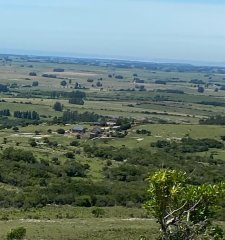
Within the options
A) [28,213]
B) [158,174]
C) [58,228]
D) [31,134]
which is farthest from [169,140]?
[158,174]

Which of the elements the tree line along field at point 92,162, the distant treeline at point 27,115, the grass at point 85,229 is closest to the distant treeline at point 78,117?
the tree line along field at point 92,162

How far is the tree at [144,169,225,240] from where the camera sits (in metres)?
12.5

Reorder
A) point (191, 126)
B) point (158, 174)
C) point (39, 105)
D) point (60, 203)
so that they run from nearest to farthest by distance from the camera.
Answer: point (158, 174), point (60, 203), point (191, 126), point (39, 105)

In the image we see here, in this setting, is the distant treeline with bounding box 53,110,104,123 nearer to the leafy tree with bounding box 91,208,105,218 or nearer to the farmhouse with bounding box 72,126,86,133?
the farmhouse with bounding box 72,126,86,133

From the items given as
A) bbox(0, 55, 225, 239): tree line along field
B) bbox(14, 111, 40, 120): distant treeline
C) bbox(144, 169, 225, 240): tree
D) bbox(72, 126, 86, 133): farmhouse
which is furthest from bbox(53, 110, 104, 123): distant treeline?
bbox(144, 169, 225, 240): tree

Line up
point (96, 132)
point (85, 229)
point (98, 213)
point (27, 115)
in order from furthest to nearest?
point (27, 115) < point (96, 132) < point (98, 213) < point (85, 229)

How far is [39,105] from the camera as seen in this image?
145m

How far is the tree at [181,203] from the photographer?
12500mm

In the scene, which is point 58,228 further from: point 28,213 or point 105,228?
point 28,213

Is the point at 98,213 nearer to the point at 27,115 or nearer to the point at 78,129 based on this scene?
Result: the point at 78,129

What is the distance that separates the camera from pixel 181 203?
13070 millimetres

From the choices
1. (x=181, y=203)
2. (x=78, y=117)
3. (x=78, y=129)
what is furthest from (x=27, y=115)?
(x=181, y=203)

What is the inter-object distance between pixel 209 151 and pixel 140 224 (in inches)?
2015

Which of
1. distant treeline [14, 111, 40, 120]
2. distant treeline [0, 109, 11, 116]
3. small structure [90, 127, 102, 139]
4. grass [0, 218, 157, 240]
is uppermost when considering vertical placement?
grass [0, 218, 157, 240]
